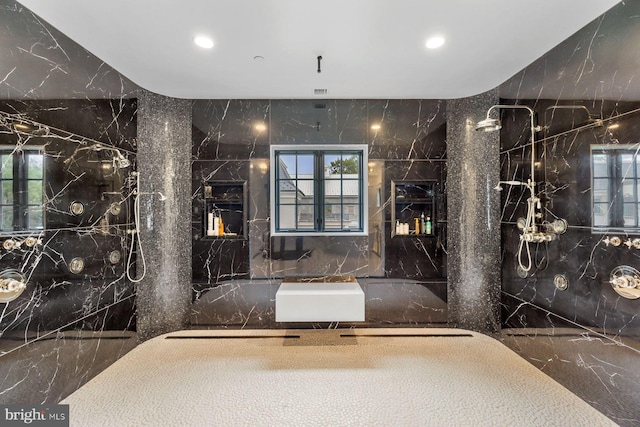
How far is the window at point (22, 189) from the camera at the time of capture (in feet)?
4.98

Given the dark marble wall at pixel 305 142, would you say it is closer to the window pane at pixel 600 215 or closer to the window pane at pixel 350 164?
the window pane at pixel 350 164

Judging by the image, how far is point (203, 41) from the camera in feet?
6.36

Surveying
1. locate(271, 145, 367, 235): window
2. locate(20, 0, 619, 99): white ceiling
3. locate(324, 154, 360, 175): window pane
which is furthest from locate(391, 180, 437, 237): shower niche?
locate(20, 0, 619, 99): white ceiling

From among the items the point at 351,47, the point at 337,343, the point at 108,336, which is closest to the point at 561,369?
the point at 337,343

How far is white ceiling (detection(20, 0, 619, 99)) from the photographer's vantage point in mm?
1621

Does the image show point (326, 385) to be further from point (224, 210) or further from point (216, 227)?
point (224, 210)

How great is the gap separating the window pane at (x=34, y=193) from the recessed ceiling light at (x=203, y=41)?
1443 millimetres

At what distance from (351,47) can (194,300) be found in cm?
291

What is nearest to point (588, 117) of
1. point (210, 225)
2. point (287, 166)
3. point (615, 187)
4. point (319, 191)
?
point (615, 187)

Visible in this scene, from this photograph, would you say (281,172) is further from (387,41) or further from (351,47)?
(387,41)

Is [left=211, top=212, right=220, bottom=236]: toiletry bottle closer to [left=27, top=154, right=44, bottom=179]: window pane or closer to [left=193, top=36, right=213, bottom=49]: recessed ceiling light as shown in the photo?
[left=27, top=154, right=44, bottom=179]: window pane

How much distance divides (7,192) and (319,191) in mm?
2364

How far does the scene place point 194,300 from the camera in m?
2.89

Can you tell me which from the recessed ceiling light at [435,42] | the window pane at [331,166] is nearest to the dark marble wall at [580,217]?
the recessed ceiling light at [435,42]
